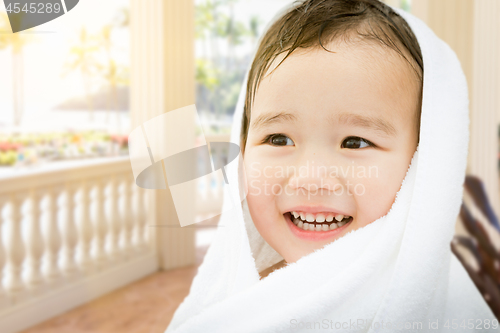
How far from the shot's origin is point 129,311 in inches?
54.3

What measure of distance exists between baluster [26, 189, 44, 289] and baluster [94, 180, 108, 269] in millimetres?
264

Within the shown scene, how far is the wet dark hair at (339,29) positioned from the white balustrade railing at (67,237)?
128cm

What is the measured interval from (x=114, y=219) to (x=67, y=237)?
0.25 meters

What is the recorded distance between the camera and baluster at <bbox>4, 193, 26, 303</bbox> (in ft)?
4.34

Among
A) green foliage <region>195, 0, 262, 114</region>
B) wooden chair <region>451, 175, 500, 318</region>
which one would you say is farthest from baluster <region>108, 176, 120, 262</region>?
green foliage <region>195, 0, 262, 114</region>

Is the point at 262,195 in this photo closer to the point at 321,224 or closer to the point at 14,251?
the point at 321,224

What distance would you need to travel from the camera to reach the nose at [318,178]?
0.34m

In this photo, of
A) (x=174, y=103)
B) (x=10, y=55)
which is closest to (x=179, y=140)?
(x=174, y=103)

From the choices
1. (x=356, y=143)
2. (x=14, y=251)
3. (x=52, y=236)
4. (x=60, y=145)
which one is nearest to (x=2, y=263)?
(x=14, y=251)

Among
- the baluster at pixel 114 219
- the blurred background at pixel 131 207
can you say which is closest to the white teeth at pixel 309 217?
the blurred background at pixel 131 207

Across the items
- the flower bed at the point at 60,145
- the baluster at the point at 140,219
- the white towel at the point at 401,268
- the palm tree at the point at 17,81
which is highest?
the palm tree at the point at 17,81

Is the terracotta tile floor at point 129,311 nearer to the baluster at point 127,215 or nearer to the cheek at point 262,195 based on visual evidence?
the baluster at point 127,215

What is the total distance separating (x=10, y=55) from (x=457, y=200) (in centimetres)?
702

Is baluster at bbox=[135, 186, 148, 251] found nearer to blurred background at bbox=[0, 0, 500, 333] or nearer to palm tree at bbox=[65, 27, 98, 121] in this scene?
blurred background at bbox=[0, 0, 500, 333]
